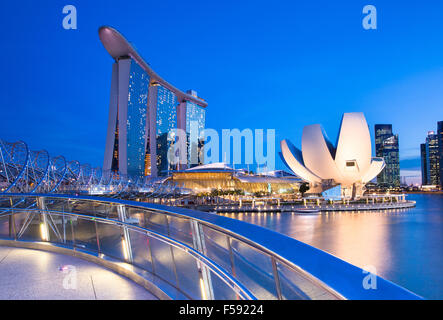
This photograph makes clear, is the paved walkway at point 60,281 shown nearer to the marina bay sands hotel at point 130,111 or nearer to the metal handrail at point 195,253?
the metal handrail at point 195,253

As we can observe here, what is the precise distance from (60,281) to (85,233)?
1715mm

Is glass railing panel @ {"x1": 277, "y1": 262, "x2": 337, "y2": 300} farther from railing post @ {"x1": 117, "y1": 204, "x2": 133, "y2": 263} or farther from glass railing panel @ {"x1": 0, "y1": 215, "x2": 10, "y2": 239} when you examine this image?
glass railing panel @ {"x1": 0, "y1": 215, "x2": 10, "y2": 239}

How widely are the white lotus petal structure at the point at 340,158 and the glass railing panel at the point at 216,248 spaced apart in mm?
41959

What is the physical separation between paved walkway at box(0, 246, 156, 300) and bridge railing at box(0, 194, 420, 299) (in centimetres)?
34

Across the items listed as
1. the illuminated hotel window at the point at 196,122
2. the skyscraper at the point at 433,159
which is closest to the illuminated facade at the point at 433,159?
the skyscraper at the point at 433,159

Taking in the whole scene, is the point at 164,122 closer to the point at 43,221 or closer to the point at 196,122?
the point at 196,122

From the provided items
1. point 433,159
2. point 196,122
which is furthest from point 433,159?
point 196,122

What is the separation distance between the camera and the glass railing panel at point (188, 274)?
323cm

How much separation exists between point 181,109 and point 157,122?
18.9 meters

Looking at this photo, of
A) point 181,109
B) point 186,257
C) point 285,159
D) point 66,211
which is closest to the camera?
point 186,257

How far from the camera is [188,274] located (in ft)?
11.6
